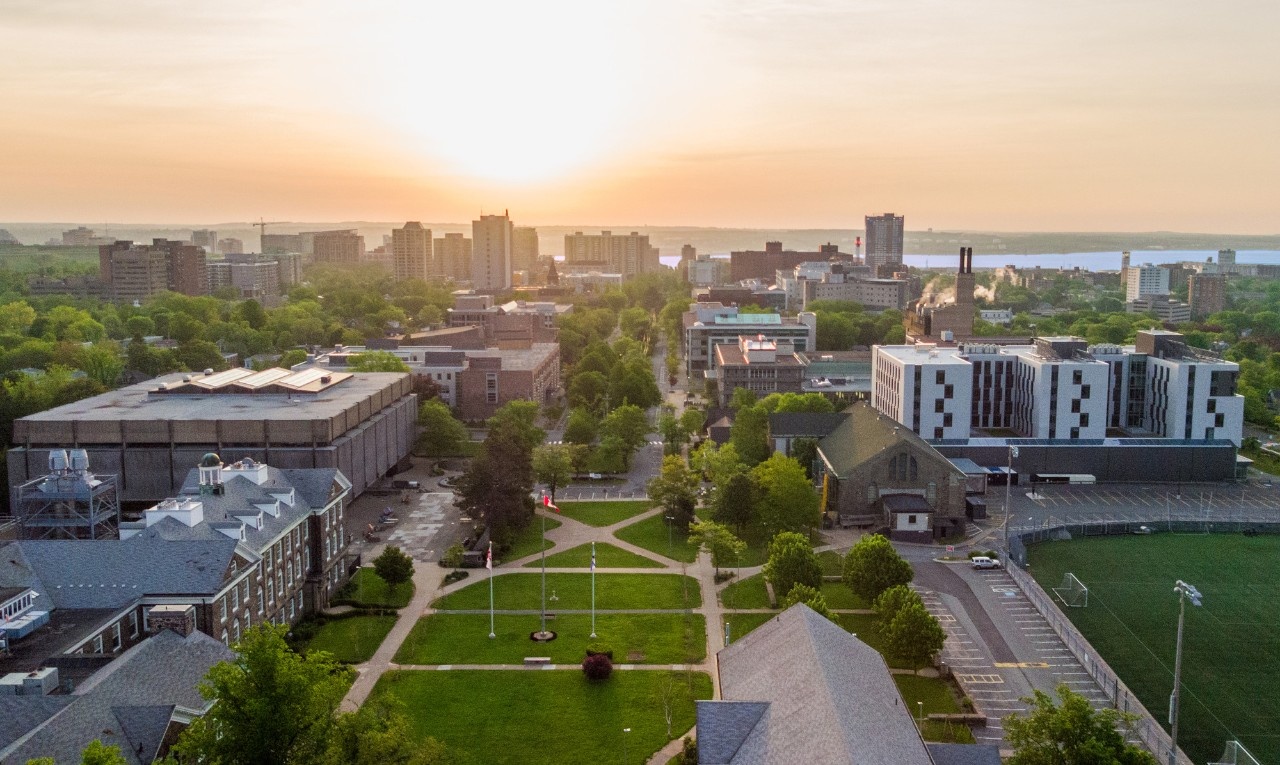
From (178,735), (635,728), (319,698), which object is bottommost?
(635,728)

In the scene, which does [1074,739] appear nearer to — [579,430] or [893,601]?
[893,601]

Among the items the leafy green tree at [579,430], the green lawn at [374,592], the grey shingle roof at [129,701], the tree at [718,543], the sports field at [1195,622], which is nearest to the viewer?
the grey shingle roof at [129,701]

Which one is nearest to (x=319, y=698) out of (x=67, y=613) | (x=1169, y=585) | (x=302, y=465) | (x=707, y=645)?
(x=67, y=613)

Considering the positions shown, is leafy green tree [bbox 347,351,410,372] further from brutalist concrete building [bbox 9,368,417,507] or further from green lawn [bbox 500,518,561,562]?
green lawn [bbox 500,518,561,562]

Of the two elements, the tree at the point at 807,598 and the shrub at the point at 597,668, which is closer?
the tree at the point at 807,598

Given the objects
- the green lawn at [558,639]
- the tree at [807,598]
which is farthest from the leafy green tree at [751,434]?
the tree at [807,598]

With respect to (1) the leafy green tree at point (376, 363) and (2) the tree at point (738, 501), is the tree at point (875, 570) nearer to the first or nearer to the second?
(2) the tree at point (738, 501)

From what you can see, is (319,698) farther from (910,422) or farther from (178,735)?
(910,422)
